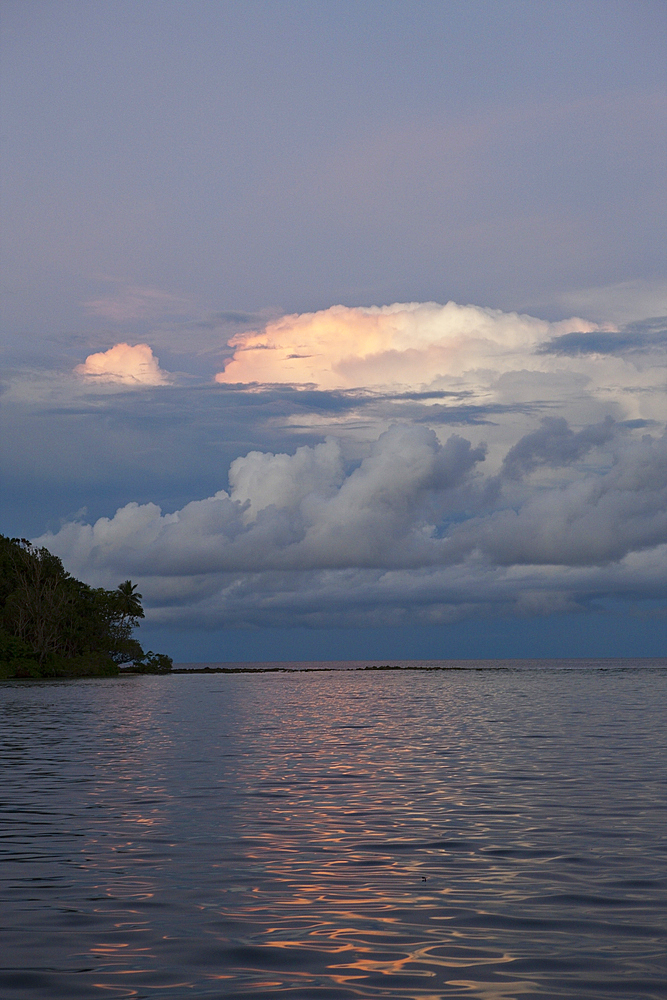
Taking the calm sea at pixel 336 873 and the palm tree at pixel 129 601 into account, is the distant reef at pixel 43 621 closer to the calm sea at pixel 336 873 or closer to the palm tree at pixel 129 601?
the palm tree at pixel 129 601

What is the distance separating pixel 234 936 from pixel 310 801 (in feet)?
40.2

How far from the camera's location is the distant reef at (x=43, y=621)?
486 ft

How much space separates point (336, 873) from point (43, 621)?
14194 cm

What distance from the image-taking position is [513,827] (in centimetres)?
2028

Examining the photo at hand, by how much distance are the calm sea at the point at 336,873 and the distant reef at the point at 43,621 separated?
117m

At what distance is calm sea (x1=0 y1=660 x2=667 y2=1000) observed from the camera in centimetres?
1086

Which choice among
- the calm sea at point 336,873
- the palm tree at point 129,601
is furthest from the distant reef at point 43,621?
the calm sea at point 336,873

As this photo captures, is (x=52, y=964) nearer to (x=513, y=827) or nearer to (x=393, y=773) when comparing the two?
(x=513, y=827)

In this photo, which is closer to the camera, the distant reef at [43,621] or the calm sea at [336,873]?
the calm sea at [336,873]

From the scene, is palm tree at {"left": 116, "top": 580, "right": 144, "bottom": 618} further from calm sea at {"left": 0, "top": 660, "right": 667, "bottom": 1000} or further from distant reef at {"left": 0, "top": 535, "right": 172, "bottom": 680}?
calm sea at {"left": 0, "top": 660, "right": 667, "bottom": 1000}

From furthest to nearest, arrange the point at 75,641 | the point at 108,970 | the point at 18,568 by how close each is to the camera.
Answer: the point at 75,641 < the point at 18,568 < the point at 108,970

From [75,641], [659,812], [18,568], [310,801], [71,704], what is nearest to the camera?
[659,812]

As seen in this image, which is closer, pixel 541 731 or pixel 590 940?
pixel 590 940

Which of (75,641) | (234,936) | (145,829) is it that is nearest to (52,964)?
(234,936)
